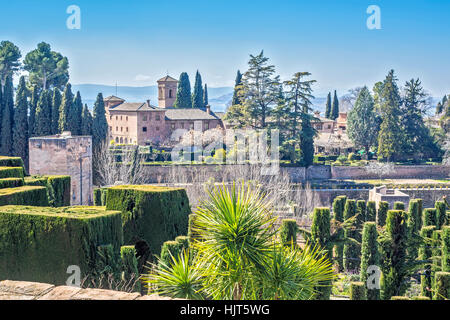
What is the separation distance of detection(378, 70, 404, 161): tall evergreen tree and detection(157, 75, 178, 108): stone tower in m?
30.9

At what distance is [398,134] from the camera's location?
5447 cm

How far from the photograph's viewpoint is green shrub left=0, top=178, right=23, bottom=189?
16891 millimetres

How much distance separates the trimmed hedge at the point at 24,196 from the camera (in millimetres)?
14992

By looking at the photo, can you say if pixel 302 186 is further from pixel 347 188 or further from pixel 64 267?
pixel 64 267

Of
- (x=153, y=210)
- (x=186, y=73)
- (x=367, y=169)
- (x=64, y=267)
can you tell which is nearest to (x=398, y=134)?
(x=367, y=169)

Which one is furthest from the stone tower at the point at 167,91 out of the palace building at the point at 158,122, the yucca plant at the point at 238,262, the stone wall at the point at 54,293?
the stone wall at the point at 54,293

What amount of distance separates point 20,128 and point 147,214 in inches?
1004

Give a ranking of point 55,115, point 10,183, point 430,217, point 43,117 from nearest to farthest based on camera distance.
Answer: point 10,183, point 430,217, point 43,117, point 55,115

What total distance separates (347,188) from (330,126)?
24674 mm

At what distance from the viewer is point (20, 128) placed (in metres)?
38.2

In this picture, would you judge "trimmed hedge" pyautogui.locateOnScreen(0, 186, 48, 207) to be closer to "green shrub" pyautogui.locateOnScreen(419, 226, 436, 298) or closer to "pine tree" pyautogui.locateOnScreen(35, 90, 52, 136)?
"green shrub" pyautogui.locateOnScreen(419, 226, 436, 298)

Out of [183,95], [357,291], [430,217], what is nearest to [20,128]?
[430,217]

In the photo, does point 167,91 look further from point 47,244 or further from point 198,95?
point 47,244

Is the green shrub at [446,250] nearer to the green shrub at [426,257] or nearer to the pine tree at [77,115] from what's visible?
the green shrub at [426,257]
